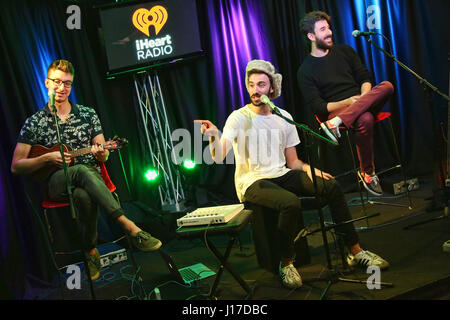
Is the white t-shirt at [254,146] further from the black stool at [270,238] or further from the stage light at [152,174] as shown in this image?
the stage light at [152,174]

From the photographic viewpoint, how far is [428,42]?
482 cm

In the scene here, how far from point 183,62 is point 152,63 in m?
0.57

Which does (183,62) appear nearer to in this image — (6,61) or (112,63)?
(112,63)

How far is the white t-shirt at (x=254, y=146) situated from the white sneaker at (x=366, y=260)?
0.74 meters

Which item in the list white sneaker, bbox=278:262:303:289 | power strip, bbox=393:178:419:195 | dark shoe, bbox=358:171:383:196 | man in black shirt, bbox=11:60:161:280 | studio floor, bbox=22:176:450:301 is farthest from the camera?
power strip, bbox=393:178:419:195

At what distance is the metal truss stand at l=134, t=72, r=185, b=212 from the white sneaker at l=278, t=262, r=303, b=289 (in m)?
2.08

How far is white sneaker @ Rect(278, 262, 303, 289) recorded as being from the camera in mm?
2568

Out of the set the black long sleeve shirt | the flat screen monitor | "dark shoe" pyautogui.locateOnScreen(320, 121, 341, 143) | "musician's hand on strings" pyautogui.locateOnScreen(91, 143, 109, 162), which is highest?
the flat screen monitor

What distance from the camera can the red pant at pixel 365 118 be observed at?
12.2 ft

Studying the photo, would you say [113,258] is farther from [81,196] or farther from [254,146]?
[254,146]

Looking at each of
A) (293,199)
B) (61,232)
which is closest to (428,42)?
(293,199)

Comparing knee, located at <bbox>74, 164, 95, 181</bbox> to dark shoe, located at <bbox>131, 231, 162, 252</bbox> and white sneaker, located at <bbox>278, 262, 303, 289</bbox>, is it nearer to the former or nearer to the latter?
dark shoe, located at <bbox>131, 231, 162, 252</bbox>

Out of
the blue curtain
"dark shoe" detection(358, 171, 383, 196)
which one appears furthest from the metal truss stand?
"dark shoe" detection(358, 171, 383, 196)

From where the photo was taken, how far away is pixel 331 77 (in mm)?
4051
